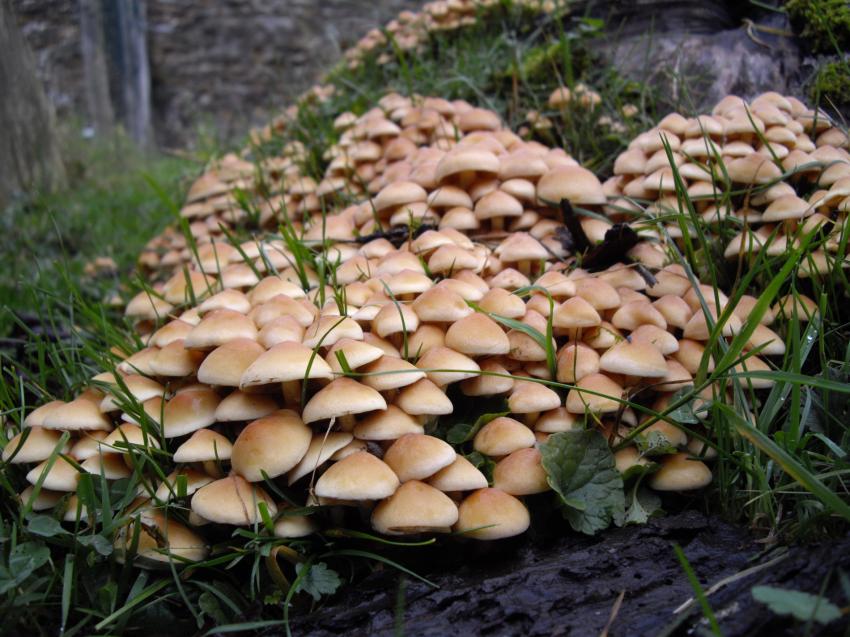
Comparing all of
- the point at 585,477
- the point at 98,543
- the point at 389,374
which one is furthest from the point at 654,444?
the point at 98,543

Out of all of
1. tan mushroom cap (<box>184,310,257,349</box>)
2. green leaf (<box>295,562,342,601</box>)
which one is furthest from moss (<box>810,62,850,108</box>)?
green leaf (<box>295,562,342,601</box>)

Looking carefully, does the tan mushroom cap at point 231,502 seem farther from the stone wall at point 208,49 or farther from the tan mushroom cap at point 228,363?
the stone wall at point 208,49

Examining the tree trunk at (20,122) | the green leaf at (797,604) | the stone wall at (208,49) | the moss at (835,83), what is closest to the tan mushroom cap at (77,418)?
the green leaf at (797,604)

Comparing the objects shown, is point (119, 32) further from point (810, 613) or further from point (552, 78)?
point (810, 613)

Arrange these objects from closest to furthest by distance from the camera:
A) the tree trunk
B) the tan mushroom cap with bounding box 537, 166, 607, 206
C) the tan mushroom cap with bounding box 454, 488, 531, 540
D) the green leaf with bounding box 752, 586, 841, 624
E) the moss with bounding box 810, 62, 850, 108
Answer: the green leaf with bounding box 752, 586, 841, 624
the tan mushroom cap with bounding box 454, 488, 531, 540
the tan mushroom cap with bounding box 537, 166, 607, 206
the moss with bounding box 810, 62, 850, 108
the tree trunk

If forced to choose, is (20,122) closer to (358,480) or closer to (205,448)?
(205,448)

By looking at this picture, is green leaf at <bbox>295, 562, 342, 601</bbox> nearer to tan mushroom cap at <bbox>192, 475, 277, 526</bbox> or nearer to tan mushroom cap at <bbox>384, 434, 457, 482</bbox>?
tan mushroom cap at <bbox>192, 475, 277, 526</bbox>
